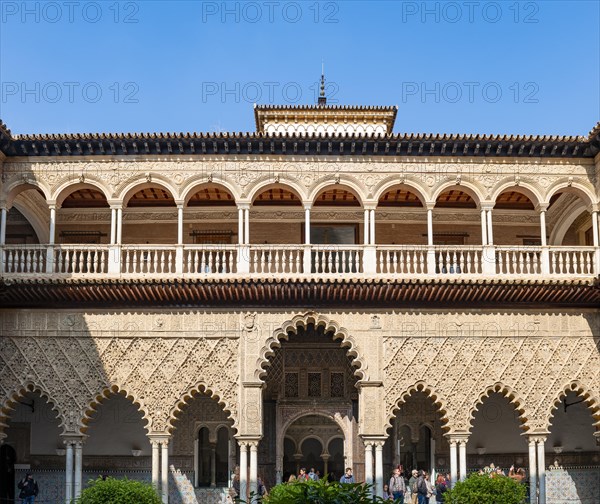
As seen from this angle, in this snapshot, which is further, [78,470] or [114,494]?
[78,470]

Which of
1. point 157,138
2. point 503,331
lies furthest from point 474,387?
point 157,138

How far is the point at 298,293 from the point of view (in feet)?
56.6

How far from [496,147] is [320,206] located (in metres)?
3.92

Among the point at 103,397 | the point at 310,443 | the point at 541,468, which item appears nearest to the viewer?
the point at 541,468

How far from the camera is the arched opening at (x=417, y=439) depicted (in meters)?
19.3

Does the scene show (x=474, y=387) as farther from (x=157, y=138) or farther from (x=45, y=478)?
(x=45, y=478)

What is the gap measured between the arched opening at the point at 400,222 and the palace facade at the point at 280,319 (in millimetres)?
1224

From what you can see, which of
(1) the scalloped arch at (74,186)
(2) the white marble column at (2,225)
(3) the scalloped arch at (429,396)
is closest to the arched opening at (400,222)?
(3) the scalloped arch at (429,396)

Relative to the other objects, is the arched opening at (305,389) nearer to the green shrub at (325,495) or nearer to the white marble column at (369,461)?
the white marble column at (369,461)

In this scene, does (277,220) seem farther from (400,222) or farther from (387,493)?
(387,493)

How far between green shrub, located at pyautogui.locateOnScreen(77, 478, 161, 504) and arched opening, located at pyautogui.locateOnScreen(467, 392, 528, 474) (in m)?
7.81

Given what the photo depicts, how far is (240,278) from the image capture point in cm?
1709

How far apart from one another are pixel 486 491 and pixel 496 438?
4.50 m

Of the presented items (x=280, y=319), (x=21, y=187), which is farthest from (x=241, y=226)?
(x=21, y=187)
